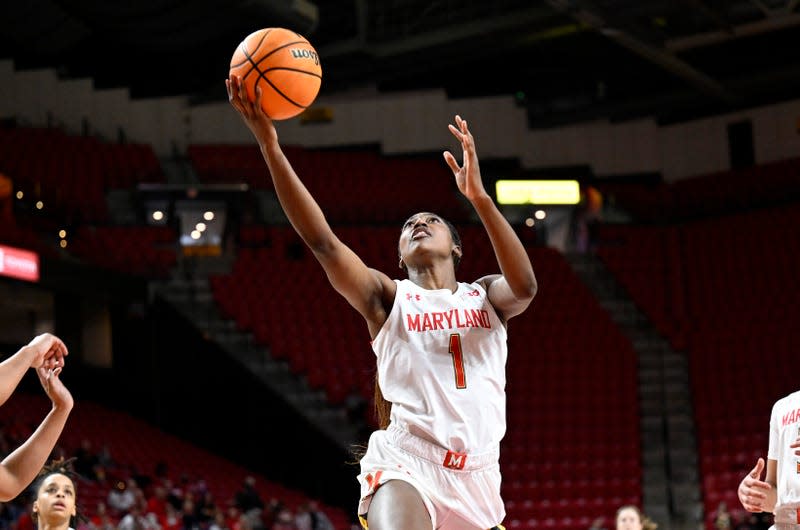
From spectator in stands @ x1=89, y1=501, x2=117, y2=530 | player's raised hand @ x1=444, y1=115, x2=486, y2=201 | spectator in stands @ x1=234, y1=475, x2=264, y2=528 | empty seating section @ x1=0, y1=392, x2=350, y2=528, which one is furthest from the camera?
empty seating section @ x1=0, y1=392, x2=350, y2=528

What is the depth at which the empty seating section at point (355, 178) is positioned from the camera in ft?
70.5

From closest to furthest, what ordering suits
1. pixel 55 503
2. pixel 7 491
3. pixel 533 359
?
pixel 7 491 → pixel 55 503 → pixel 533 359

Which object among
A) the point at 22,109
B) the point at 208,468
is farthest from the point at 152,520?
the point at 22,109

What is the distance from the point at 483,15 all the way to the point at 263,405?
8027 millimetres

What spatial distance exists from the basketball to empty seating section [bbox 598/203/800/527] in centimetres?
1259

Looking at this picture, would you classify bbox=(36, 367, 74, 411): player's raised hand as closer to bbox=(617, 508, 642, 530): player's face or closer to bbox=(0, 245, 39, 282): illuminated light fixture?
bbox=(617, 508, 642, 530): player's face

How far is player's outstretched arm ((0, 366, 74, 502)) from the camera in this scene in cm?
366

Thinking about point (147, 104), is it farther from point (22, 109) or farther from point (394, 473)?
point (394, 473)

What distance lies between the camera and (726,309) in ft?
63.8

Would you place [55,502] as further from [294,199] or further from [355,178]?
[355,178]

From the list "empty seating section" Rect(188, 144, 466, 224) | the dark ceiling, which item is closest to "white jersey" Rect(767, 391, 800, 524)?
the dark ceiling

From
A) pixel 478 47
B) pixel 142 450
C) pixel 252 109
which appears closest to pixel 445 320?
pixel 252 109

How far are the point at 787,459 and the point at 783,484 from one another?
11 centimetres

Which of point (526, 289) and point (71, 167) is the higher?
point (71, 167)
